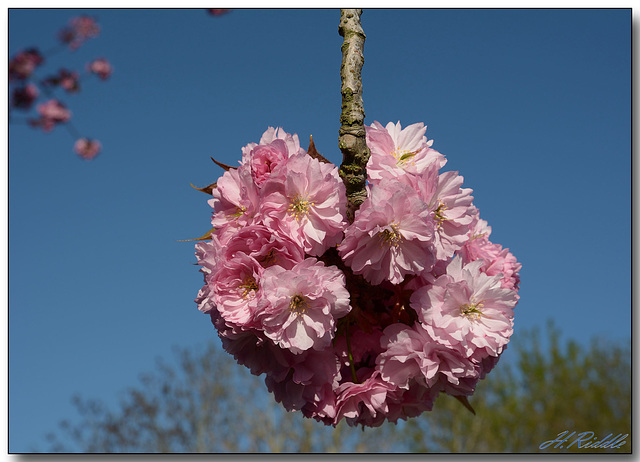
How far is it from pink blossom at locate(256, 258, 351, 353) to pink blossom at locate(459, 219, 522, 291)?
1.37 ft

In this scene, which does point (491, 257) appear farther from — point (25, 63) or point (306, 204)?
point (25, 63)

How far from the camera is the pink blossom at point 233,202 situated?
122cm

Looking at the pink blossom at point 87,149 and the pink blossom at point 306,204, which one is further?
the pink blossom at point 87,149

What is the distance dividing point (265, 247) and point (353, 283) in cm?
24

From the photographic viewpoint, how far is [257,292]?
116 centimetres

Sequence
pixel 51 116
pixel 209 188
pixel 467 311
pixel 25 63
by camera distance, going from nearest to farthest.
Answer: pixel 467 311
pixel 209 188
pixel 25 63
pixel 51 116

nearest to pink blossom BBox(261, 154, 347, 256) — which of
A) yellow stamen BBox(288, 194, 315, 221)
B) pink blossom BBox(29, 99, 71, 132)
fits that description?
yellow stamen BBox(288, 194, 315, 221)

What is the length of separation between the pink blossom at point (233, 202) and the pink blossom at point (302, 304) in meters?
0.14

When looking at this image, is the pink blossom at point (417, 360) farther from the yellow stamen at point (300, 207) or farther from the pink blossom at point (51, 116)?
the pink blossom at point (51, 116)

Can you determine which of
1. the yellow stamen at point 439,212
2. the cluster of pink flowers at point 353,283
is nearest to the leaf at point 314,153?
the cluster of pink flowers at point 353,283

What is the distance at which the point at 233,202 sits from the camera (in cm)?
126

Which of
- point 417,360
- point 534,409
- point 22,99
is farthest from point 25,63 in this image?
point 534,409

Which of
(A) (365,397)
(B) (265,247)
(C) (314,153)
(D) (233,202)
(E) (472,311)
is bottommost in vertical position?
(A) (365,397)

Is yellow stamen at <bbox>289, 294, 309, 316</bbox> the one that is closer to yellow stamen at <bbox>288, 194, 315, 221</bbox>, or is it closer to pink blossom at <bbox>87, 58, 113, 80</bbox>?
yellow stamen at <bbox>288, 194, 315, 221</bbox>
